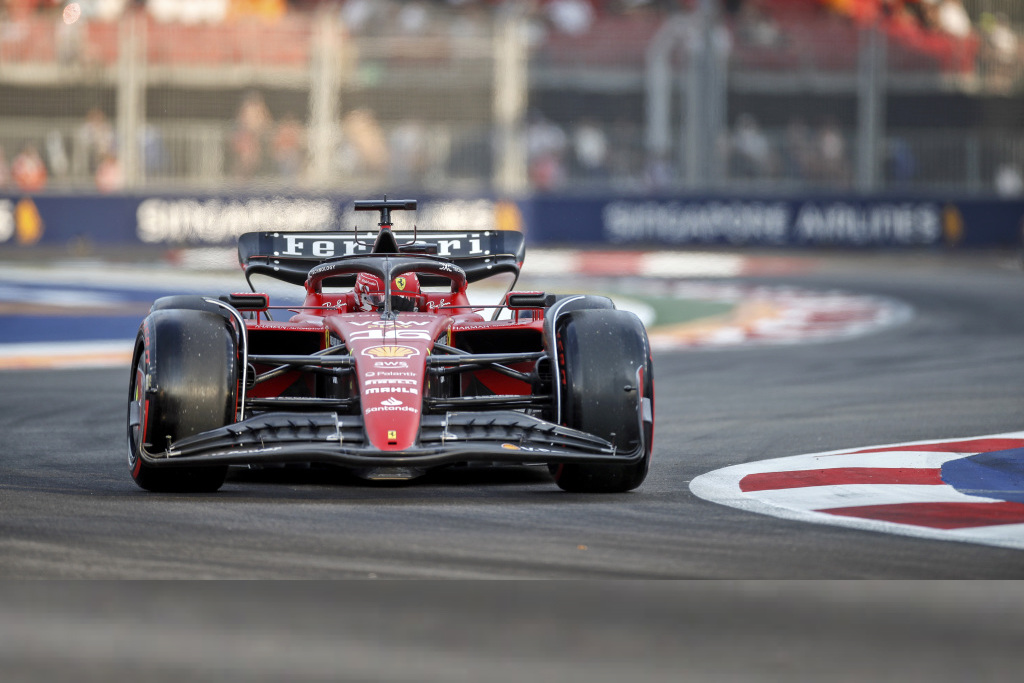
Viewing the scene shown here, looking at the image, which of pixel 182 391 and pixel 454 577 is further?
pixel 182 391

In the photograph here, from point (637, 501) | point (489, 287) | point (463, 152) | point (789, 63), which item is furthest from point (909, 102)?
point (637, 501)

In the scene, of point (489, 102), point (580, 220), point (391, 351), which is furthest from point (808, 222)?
point (391, 351)

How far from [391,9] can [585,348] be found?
2011cm

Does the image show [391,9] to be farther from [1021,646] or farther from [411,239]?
[1021,646]

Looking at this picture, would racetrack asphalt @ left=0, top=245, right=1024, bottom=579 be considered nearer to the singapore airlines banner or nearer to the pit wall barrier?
the pit wall barrier

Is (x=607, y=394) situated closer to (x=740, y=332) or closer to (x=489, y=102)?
(x=740, y=332)

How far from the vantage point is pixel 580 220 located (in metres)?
25.1

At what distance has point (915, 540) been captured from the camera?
17.9 feet

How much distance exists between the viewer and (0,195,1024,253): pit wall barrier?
2433 cm

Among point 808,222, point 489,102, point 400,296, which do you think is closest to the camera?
point 400,296

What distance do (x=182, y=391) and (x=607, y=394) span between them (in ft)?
5.62

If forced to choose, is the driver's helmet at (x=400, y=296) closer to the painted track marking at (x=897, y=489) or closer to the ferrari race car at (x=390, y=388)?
the ferrari race car at (x=390, y=388)

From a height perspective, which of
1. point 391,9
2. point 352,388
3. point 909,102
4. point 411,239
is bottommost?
point 352,388

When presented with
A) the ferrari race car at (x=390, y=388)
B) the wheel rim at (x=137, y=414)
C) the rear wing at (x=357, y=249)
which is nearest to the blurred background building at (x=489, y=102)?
the rear wing at (x=357, y=249)
